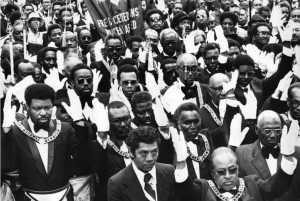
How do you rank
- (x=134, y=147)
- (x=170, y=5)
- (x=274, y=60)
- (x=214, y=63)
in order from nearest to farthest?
(x=134, y=147), (x=214, y=63), (x=274, y=60), (x=170, y=5)

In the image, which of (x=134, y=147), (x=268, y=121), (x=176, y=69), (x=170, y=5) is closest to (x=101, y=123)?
(x=134, y=147)

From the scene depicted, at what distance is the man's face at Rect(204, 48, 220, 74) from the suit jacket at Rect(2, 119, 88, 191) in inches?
139

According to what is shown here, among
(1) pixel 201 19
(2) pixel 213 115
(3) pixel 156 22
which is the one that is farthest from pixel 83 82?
(1) pixel 201 19

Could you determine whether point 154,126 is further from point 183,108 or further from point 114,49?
point 114,49

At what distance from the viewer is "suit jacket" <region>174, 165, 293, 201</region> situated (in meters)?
5.40

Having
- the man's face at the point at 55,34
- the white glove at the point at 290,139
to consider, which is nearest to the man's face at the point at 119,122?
the white glove at the point at 290,139

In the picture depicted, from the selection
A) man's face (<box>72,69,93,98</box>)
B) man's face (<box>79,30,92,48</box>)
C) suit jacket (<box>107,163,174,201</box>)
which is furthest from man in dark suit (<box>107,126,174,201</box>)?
man's face (<box>79,30,92,48</box>)

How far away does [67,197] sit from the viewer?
6297 mm

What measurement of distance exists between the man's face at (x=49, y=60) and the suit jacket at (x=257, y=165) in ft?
14.6

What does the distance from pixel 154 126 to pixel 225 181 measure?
2021 millimetres

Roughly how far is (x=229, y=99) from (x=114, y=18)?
5936 mm

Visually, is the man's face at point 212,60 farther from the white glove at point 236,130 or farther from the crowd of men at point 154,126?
the white glove at point 236,130

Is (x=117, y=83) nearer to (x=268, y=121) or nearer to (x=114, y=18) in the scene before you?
(x=268, y=121)

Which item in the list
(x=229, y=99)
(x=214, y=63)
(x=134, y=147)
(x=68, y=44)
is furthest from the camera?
(x=68, y=44)
